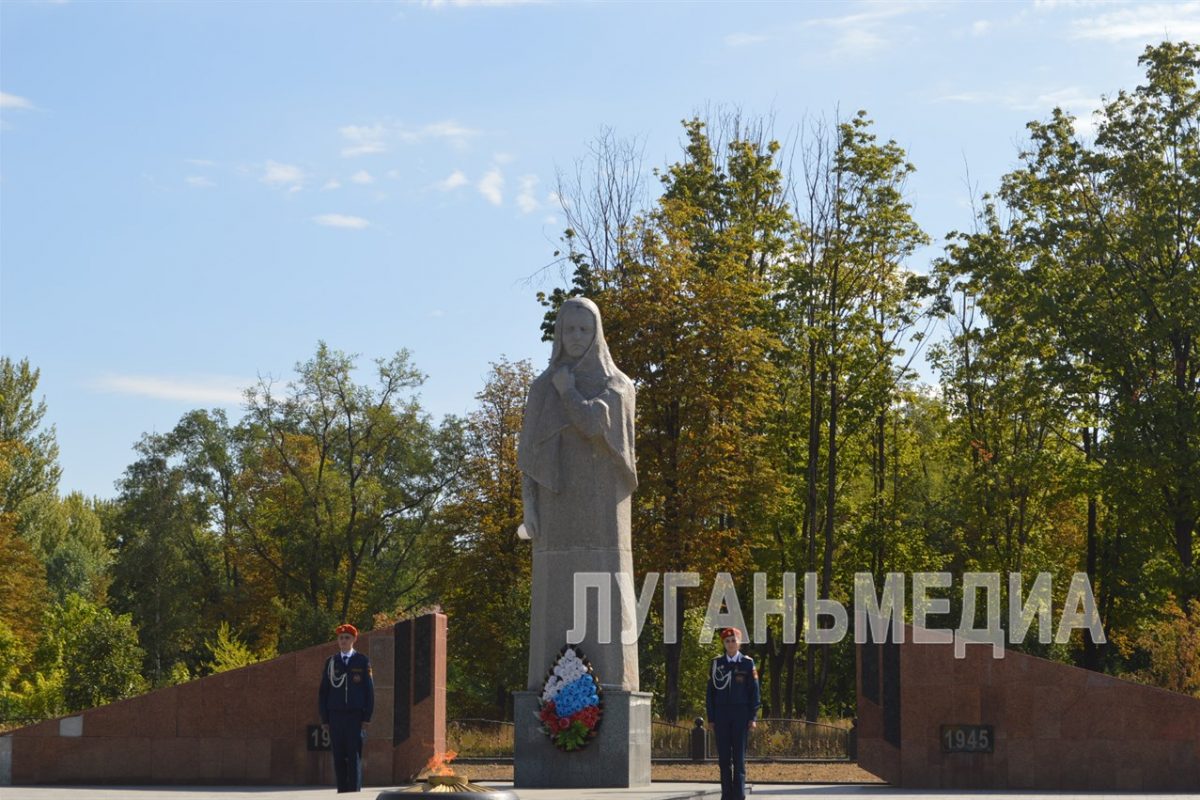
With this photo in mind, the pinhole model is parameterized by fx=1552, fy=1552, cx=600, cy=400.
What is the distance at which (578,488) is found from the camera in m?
17.5

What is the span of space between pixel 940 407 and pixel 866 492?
14.4 feet

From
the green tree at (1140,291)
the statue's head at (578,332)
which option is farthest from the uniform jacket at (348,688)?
the green tree at (1140,291)

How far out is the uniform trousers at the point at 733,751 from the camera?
1436 centimetres

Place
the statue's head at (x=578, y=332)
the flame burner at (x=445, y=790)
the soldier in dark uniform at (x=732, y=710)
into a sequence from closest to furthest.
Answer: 1. the flame burner at (x=445, y=790)
2. the soldier in dark uniform at (x=732, y=710)
3. the statue's head at (x=578, y=332)

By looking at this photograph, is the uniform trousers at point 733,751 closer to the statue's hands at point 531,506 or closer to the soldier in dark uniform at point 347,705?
the soldier in dark uniform at point 347,705

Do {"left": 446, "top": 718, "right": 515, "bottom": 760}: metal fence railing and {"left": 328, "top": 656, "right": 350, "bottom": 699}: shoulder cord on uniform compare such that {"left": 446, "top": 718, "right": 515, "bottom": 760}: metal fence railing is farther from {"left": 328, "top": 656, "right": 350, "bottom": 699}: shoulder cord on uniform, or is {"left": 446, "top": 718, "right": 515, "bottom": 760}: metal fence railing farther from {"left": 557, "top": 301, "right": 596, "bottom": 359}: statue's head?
{"left": 328, "top": 656, "right": 350, "bottom": 699}: shoulder cord on uniform

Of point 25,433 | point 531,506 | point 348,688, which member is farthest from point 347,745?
point 25,433

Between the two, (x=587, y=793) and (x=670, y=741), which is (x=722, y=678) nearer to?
(x=587, y=793)

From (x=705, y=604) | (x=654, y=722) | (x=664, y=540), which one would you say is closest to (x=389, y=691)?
(x=654, y=722)

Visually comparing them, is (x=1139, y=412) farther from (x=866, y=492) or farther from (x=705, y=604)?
(x=866, y=492)

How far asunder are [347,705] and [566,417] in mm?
4213

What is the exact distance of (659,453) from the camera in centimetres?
3130

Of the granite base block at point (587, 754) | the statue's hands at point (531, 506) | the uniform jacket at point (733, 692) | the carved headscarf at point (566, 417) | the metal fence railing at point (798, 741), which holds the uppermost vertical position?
the carved headscarf at point (566, 417)

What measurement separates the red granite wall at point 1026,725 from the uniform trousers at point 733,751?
519 cm
